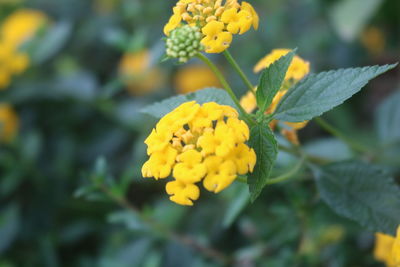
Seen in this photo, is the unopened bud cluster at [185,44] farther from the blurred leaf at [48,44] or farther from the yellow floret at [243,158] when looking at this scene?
the blurred leaf at [48,44]

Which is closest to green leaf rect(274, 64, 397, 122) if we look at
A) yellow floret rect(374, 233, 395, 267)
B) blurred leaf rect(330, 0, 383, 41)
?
yellow floret rect(374, 233, 395, 267)

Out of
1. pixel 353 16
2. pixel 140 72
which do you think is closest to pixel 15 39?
pixel 140 72

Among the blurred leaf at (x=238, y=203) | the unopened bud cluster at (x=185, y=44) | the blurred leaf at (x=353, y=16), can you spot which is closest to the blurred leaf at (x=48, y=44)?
the blurred leaf at (x=353, y=16)

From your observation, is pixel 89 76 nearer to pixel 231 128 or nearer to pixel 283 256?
pixel 283 256

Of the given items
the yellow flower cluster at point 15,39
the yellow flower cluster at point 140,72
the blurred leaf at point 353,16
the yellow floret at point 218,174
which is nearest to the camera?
the yellow floret at point 218,174

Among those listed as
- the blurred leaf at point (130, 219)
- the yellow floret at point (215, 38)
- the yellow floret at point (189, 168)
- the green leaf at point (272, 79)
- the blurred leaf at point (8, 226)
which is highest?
the yellow floret at point (215, 38)

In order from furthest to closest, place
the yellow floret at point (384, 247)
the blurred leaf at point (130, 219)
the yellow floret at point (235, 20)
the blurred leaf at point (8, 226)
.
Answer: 1. the blurred leaf at point (8, 226)
2. the blurred leaf at point (130, 219)
3. the yellow floret at point (384, 247)
4. the yellow floret at point (235, 20)
